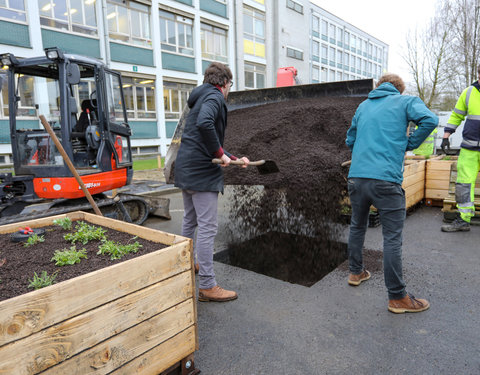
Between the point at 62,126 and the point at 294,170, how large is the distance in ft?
10.0

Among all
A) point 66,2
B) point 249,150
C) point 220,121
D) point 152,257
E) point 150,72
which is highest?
point 66,2

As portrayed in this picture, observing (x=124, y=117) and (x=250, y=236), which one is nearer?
(x=250, y=236)

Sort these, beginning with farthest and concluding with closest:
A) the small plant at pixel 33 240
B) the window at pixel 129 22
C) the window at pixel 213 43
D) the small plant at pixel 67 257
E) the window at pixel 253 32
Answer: the window at pixel 253 32 → the window at pixel 213 43 → the window at pixel 129 22 → the small plant at pixel 33 240 → the small plant at pixel 67 257

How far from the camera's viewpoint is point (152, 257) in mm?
1761

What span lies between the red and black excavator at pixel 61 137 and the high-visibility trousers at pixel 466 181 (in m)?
4.72

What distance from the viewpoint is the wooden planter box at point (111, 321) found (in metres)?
1.37

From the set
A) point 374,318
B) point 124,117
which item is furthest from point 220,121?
point 124,117

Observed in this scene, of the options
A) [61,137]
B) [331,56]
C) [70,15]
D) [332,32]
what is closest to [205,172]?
[61,137]

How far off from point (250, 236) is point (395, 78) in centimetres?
274

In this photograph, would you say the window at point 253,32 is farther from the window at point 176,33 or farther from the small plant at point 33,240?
the small plant at point 33,240

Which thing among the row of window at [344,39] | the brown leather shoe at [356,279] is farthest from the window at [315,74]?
the brown leather shoe at [356,279]

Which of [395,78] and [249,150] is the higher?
[395,78]

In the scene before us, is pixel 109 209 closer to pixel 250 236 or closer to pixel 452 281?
pixel 250 236

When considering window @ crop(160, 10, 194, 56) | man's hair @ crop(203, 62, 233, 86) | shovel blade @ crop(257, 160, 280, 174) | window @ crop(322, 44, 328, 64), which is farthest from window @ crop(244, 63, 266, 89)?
man's hair @ crop(203, 62, 233, 86)
